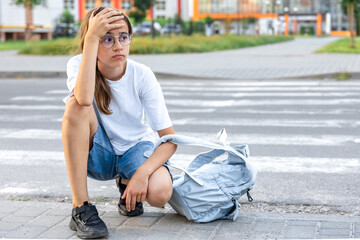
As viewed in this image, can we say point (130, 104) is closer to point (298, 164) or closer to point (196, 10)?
point (298, 164)

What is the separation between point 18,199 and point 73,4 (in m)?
84.8

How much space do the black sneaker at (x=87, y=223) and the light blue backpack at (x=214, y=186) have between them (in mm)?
502

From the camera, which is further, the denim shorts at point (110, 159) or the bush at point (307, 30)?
the bush at point (307, 30)

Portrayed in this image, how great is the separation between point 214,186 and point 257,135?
303 centimetres

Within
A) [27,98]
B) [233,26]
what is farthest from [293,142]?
[233,26]

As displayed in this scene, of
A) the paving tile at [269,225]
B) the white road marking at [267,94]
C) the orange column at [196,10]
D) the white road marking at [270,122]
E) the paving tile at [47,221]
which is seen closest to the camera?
the paving tile at [269,225]

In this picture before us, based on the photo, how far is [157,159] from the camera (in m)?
3.50

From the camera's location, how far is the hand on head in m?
3.25

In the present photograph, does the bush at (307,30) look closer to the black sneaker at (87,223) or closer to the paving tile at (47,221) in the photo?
the paving tile at (47,221)

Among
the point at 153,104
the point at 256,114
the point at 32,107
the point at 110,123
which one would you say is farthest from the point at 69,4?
the point at 153,104

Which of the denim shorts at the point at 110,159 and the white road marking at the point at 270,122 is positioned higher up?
the denim shorts at the point at 110,159

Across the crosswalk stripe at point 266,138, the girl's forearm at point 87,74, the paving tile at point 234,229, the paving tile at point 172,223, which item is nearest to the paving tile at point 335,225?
the paving tile at point 234,229

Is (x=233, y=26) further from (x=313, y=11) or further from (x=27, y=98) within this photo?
(x=27, y=98)

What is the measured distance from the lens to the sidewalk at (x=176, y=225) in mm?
3387
